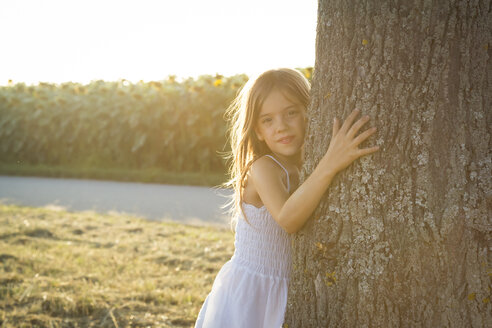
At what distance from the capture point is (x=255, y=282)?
8.43ft

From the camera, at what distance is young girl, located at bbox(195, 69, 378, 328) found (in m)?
2.46

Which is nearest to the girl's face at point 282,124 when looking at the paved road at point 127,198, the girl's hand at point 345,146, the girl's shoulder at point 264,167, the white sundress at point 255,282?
the girl's shoulder at point 264,167

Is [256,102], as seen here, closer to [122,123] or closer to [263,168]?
[263,168]

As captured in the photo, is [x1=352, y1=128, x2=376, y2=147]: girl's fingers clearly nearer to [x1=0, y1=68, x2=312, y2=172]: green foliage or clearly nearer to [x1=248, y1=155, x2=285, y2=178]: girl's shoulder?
[x1=248, y1=155, x2=285, y2=178]: girl's shoulder

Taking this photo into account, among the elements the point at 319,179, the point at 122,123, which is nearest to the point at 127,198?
the point at 122,123

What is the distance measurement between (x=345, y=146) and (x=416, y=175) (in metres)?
0.29

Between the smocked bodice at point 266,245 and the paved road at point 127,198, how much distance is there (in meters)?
3.61

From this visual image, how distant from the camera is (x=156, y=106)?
421 inches

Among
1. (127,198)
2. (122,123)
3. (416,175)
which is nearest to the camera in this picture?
(416,175)

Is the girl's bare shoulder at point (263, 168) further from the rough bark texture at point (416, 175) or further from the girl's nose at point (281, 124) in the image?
the rough bark texture at point (416, 175)

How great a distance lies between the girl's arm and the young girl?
0.29 feet

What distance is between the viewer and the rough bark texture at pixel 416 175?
1.71 m

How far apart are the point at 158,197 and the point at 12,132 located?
22.4 feet

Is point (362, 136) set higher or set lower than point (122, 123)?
lower
